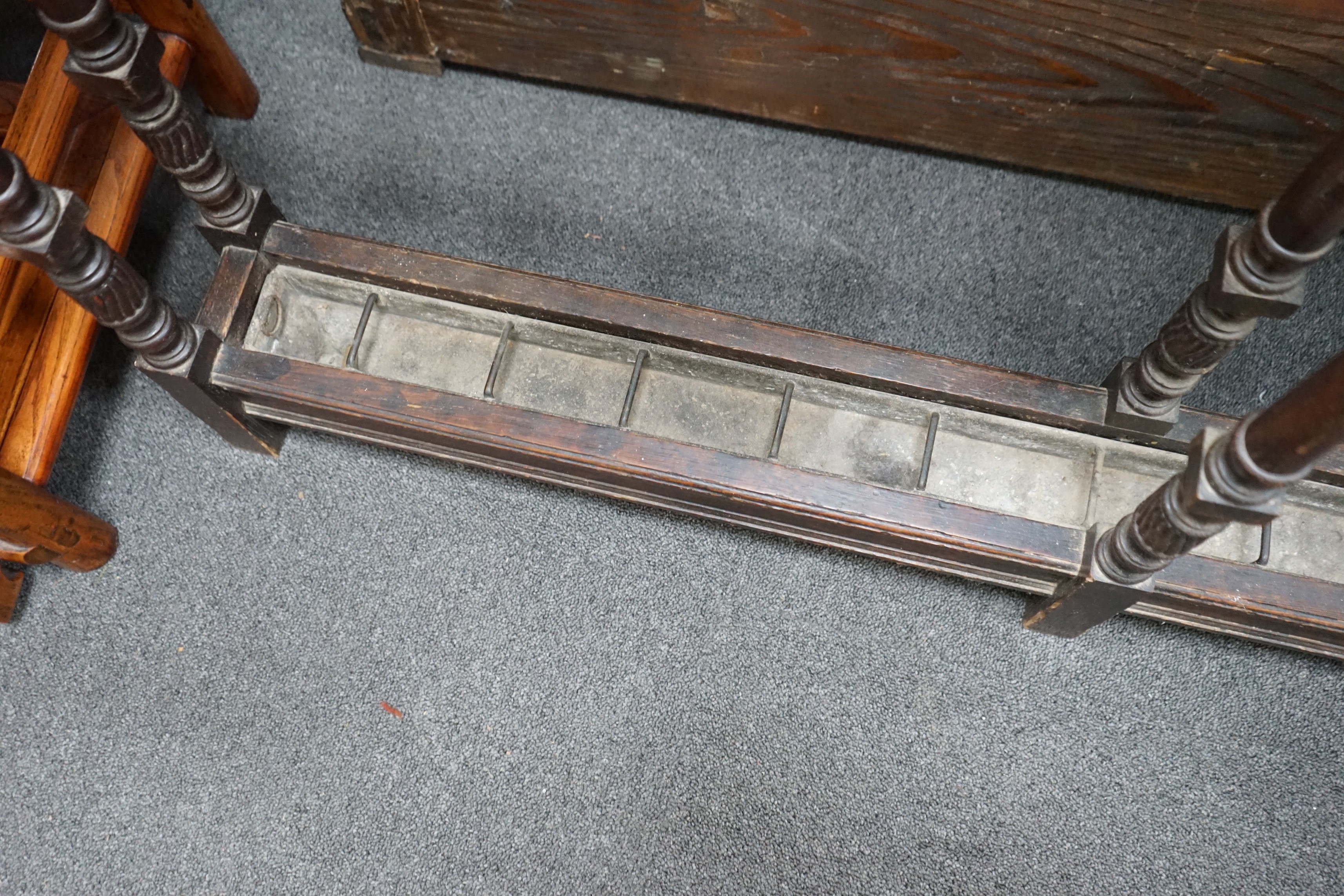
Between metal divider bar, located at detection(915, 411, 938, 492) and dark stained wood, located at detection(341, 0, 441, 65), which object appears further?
dark stained wood, located at detection(341, 0, 441, 65)

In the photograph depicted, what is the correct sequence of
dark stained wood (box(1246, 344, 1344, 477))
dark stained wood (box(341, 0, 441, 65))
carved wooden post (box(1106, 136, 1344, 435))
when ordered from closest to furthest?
dark stained wood (box(1246, 344, 1344, 477)) → carved wooden post (box(1106, 136, 1344, 435)) → dark stained wood (box(341, 0, 441, 65))

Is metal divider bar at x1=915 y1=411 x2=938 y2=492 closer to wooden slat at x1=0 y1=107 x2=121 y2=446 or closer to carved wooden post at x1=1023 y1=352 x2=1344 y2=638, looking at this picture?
carved wooden post at x1=1023 y1=352 x2=1344 y2=638

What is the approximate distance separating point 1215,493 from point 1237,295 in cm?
30

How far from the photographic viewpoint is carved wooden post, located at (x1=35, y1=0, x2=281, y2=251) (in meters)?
1.11

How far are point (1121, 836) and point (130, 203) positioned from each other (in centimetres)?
170

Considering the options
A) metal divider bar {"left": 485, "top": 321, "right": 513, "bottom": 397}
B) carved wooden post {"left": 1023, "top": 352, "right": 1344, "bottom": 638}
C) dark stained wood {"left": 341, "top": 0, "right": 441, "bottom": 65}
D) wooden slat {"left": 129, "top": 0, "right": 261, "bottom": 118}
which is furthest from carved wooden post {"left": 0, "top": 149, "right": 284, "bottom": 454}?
carved wooden post {"left": 1023, "top": 352, "right": 1344, "bottom": 638}

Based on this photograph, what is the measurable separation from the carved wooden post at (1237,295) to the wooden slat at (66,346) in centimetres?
136

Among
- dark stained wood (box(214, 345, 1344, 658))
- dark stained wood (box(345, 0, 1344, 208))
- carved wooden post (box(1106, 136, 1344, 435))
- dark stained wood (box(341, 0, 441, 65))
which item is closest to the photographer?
carved wooden post (box(1106, 136, 1344, 435))

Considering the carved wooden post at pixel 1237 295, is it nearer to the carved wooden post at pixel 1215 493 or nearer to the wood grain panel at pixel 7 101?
the carved wooden post at pixel 1215 493

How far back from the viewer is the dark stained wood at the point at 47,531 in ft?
4.26

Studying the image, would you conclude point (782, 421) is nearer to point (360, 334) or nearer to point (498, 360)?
point (498, 360)

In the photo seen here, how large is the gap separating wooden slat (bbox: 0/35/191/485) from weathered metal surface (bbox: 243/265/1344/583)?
0.83 ft

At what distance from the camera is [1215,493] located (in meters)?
0.95

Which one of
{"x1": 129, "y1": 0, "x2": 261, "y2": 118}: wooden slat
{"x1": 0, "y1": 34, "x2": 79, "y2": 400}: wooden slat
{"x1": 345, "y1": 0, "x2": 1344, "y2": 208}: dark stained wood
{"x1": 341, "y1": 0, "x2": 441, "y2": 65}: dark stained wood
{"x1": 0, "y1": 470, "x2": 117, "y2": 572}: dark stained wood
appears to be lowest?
{"x1": 0, "y1": 470, "x2": 117, "y2": 572}: dark stained wood
